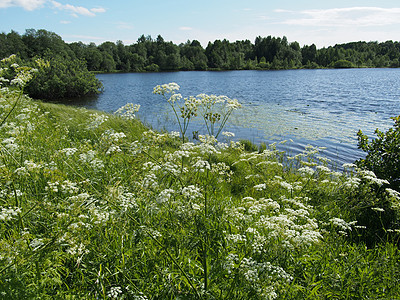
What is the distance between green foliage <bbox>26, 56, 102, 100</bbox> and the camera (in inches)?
1334

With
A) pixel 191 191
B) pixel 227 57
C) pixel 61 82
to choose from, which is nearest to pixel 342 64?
pixel 227 57

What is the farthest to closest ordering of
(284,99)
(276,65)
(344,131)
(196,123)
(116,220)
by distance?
(276,65) → (284,99) → (196,123) → (344,131) → (116,220)

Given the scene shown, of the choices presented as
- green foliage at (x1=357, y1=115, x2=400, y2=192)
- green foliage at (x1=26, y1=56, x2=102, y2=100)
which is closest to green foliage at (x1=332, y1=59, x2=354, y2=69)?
green foliage at (x1=26, y1=56, x2=102, y2=100)

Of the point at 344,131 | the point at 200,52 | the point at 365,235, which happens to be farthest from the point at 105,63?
the point at 365,235

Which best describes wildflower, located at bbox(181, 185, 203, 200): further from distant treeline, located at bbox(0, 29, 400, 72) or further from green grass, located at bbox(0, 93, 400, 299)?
distant treeline, located at bbox(0, 29, 400, 72)

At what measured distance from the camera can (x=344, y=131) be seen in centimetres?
1686

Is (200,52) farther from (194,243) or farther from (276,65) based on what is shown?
(194,243)

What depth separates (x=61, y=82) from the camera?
112 feet

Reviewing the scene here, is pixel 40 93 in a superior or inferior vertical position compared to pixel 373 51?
inferior

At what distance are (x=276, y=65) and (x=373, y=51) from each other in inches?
2340

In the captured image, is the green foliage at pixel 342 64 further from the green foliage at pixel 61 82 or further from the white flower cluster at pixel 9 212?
the white flower cluster at pixel 9 212

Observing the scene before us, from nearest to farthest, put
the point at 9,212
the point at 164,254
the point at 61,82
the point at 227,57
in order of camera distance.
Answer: the point at 9,212, the point at 164,254, the point at 61,82, the point at 227,57

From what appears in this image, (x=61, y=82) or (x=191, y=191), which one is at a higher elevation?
(x=61, y=82)

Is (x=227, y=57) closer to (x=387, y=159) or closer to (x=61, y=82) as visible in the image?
(x=61, y=82)
